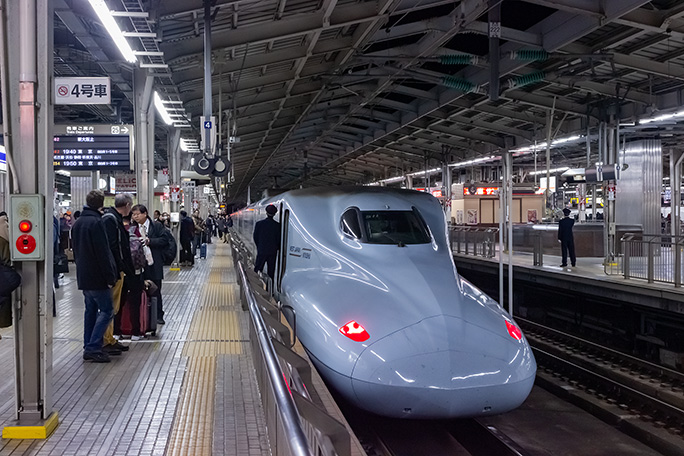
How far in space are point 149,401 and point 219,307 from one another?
5.59 m

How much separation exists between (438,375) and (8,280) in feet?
10.8

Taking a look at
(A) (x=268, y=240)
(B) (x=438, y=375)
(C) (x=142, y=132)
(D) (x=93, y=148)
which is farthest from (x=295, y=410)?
(C) (x=142, y=132)

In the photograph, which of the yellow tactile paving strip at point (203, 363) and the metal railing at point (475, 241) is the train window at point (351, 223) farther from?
the metal railing at point (475, 241)

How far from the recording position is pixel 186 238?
18797mm

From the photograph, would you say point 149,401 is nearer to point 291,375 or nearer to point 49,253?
point 49,253

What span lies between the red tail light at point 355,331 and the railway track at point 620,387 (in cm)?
395

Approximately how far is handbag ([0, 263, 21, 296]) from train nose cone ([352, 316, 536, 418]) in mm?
2675

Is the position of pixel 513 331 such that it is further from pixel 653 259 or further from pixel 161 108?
pixel 161 108

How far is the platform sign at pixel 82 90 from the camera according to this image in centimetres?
555

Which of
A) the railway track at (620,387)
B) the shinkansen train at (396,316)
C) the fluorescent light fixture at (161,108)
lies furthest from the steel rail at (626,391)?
the fluorescent light fixture at (161,108)

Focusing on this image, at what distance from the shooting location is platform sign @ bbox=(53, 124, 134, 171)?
1242cm

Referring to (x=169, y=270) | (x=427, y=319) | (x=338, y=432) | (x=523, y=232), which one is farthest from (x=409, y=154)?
(x=338, y=432)

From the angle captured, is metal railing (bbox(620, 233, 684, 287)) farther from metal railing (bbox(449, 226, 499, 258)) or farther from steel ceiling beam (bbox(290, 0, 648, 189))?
metal railing (bbox(449, 226, 499, 258))

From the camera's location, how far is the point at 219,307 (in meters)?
10.8
